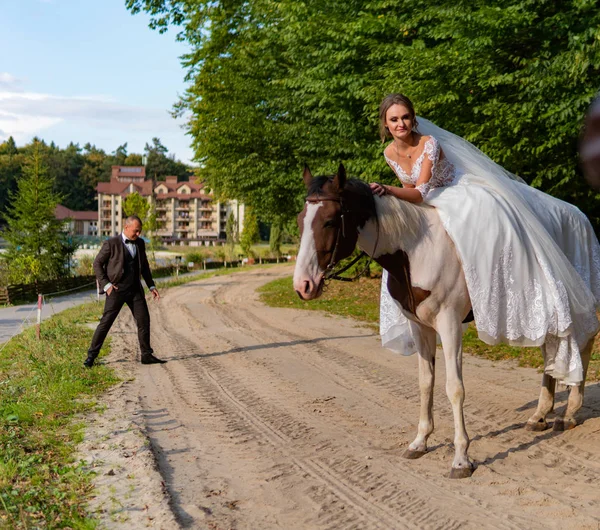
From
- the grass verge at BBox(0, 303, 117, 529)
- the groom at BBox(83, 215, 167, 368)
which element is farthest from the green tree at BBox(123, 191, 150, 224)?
the groom at BBox(83, 215, 167, 368)

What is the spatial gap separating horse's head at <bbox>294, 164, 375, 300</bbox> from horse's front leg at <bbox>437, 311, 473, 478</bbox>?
41.1 inches

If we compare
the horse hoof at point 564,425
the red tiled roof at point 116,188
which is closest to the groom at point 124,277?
the horse hoof at point 564,425

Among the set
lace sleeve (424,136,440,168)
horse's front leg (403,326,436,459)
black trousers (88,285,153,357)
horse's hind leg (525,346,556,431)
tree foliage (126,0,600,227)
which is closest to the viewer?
lace sleeve (424,136,440,168)

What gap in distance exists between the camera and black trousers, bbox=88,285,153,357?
999 centimetres

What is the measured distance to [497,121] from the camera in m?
12.7

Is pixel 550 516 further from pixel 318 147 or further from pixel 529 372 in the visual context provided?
pixel 318 147

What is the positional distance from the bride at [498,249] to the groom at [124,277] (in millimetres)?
6146

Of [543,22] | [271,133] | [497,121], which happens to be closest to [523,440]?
[497,121]

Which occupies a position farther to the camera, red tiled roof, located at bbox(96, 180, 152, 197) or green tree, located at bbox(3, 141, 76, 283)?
red tiled roof, located at bbox(96, 180, 152, 197)

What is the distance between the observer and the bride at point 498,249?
16.8 ft

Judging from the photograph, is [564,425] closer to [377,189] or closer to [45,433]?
[377,189]

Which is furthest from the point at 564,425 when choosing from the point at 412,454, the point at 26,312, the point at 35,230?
the point at 35,230

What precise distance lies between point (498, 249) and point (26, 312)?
21251mm

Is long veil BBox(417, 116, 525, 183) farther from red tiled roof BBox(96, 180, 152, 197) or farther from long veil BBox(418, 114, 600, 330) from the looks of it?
red tiled roof BBox(96, 180, 152, 197)
